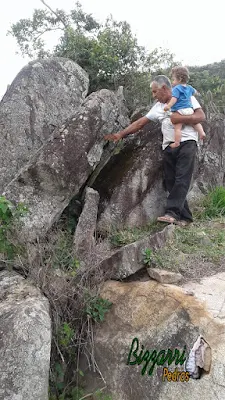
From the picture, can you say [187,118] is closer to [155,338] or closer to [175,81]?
[175,81]

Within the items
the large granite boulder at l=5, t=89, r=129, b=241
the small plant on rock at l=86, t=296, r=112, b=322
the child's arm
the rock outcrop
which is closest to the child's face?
the child's arm

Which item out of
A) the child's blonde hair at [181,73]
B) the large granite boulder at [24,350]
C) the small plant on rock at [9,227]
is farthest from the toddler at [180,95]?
the large granite boulder at [24,350]

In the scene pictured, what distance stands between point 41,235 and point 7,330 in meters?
1.34

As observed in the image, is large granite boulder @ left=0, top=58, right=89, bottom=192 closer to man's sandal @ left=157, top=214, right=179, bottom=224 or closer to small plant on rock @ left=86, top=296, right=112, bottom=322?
man's sandal @ left=157, top=214, right=179, bottom=224

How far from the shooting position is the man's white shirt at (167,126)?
5.21m

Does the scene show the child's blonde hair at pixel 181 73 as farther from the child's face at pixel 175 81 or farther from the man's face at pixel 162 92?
the man's face at pixel 162 92

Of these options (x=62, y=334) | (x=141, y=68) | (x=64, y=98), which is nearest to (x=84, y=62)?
(x=141, y=68)

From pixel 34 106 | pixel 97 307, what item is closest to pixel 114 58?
pixel 34 106

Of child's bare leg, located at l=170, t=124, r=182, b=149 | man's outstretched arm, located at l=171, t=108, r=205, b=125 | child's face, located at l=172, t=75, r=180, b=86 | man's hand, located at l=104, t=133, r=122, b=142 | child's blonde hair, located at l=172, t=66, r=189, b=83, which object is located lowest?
man's hand, located at l=104, t=133, r=122, b=142

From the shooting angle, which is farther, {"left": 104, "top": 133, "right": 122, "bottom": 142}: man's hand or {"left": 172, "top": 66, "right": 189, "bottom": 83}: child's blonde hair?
{"left": 104, "top": 133, "right": 122, "bottom": 142}: man's hand

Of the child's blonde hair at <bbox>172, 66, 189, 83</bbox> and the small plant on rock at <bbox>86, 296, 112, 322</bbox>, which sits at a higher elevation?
the child's blonde hair at <bbox>172, 66, 189, 83</bbox>

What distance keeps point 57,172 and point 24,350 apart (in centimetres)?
201

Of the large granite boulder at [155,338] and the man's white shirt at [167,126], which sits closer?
the large granite boulder at [155,338]

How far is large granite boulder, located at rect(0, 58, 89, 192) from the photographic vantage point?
18.1 feet
